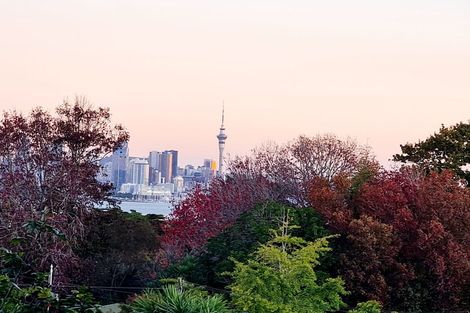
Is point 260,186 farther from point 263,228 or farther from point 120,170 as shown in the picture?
point 120,170

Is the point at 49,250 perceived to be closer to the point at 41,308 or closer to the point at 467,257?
the point at 467,257

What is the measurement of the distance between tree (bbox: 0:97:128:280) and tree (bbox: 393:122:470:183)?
10.9 metres

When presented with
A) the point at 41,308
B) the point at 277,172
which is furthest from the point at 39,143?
the point at 41,308

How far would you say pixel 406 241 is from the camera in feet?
60.7

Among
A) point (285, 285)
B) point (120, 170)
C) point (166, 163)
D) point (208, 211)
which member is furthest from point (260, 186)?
point (166, 163)

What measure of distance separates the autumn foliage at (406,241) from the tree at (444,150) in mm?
8614

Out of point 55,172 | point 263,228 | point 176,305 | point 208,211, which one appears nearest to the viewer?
point 176,305

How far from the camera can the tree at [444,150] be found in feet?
91.8

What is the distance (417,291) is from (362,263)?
1.44 meters

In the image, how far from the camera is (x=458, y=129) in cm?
2911

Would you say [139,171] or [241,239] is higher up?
[139,171]

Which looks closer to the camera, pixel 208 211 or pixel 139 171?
pixel 208 211

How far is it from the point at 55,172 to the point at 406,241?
35.0 feet

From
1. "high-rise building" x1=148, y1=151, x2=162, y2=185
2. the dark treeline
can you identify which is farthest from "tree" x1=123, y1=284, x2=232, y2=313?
"high-rise building" x1=148, y1=151, x2=162, y2=185
